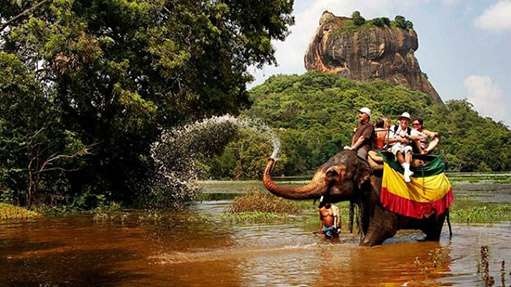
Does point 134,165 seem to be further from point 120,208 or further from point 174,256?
point 174,256

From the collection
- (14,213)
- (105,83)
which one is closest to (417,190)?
(14,213)

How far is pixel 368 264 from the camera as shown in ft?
31.7

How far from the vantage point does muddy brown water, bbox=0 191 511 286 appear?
8.65 meters

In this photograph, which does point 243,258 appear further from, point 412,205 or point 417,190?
point 417,190

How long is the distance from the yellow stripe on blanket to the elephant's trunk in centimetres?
109

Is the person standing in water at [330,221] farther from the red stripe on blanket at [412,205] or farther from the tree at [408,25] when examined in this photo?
the tree at [408,25]

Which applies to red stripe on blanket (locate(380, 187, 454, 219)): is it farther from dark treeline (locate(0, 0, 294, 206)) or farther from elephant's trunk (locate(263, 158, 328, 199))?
dark treeline (locate(0, 0, 294, 206))

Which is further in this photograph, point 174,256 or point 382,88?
point 382,88

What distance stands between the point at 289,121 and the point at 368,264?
270 feet

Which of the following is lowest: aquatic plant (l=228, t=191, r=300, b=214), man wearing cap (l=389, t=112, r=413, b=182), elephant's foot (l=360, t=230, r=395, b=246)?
elephant's foot (l=360, t=230, r=395, b=246)

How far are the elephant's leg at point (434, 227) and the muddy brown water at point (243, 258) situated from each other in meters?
0.29

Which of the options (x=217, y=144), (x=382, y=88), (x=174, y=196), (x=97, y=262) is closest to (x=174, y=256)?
(x=97, y=262)

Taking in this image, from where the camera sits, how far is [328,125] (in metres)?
89.1

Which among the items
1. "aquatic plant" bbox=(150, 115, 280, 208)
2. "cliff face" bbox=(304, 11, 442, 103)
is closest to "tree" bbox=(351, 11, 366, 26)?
"cliff face" bbox=(304, 11, 442, 103)
